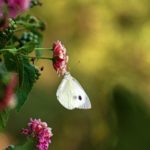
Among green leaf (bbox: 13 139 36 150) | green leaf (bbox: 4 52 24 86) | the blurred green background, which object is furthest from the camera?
the blurred green background

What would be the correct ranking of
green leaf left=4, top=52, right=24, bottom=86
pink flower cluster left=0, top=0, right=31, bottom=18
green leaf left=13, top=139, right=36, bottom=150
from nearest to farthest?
pink flower cluster left=0, top=0, right=31, bottom=18, green leaf left=4, top=52, right=24, bottom=86, green leaf left=13, top=139, right=36, bottom=150

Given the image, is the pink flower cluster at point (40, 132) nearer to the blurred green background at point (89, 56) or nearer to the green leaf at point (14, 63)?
the green leaf at point (14, 63)

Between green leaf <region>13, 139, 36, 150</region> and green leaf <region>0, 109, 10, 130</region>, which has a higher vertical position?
green leaf <region>0, 109, 10, 130</region>

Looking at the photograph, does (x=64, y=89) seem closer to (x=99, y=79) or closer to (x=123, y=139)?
(x=123, y=139)

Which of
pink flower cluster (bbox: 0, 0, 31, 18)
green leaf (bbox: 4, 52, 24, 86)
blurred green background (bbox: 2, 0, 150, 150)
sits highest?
pink flower cluster (bbox: 0, 0, 31, 18)

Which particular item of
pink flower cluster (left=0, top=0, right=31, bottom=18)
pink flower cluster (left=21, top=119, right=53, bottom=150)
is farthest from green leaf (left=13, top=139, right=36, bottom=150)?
pink flower cluster (left=0, top=0, right=31, bottom=18)

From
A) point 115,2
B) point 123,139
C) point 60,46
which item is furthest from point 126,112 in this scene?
point 115,2

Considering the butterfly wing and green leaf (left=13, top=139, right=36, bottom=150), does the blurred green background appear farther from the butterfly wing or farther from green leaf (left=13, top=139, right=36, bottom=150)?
green leaf (left=13, top=139, right=36, bottom=150)

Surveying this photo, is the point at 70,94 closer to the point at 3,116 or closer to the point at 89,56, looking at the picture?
the point at 3,116
